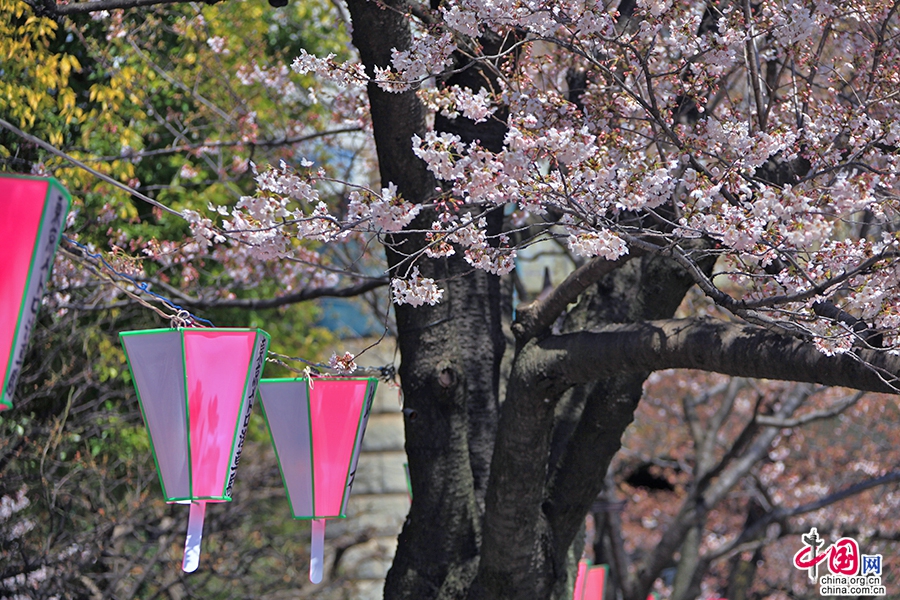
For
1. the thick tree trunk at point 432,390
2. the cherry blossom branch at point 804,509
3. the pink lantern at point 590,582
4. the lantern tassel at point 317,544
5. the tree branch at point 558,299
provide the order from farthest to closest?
the cherry blossom branch at point 804,509, the pink lantern at point 590,582, the thick tree trunk at point 432,390, the lantern tassel at point 317,544, the tree branch at point 558,299

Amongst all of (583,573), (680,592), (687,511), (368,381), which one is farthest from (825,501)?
(368,381)

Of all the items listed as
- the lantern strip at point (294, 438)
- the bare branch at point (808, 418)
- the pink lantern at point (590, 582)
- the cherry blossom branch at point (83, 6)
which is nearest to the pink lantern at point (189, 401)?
the lantern strip at point (294, 438)

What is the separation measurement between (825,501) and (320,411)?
4978mm

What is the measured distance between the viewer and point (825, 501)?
6.64 meters

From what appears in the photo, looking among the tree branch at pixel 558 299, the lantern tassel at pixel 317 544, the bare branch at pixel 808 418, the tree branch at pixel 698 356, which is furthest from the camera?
the bare branch at pixel 808 418

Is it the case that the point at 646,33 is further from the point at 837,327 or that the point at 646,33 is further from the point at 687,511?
the point at 687,511

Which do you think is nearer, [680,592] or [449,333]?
[449,333]

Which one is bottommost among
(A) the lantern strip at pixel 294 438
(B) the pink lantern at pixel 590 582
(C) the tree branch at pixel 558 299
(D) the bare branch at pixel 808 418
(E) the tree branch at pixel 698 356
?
(B) the pink lantern at pixel 590 582

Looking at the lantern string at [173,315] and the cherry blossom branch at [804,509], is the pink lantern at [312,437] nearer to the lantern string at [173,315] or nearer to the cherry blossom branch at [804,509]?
the lantern string at [173,315]

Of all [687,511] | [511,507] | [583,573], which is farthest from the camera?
[687,511]

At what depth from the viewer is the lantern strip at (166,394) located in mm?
2736

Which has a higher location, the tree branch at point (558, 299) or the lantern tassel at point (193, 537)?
the tree branch at point (558, 299)

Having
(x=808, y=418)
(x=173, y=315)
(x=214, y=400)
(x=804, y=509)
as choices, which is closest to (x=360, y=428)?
(x=214, y=400)

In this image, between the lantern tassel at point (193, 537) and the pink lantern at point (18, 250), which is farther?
the lantern tassel at point (193, 537)
